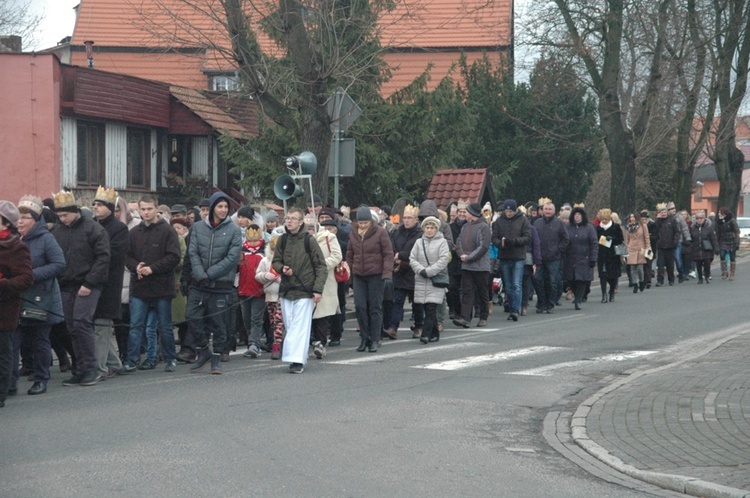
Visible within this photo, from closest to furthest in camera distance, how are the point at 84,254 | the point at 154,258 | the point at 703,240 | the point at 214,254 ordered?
the point at 84,254 < the point at 214,254 < the point at 154,258 < the point at 703,240

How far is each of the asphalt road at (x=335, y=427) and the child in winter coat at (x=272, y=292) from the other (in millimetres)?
259

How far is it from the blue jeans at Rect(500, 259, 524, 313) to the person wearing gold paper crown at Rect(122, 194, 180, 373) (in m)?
7.25

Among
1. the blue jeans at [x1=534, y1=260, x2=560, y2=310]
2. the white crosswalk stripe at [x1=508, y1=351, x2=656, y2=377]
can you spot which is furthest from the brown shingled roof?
the white crosswalk stripe at [x1=508, y1=351, x2=656, y2=377]

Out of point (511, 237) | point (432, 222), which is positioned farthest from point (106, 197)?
point (511, 237)

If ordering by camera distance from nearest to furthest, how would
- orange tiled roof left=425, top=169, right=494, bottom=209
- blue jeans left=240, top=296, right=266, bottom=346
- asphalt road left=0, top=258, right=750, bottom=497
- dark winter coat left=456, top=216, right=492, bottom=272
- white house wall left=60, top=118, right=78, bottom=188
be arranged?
asphalt road left=0, top=258, right=750, bottom=497 < blue jeans left=240, top=296, right=266, bottom=346 < dark winter coat left=456, top=216, right=492, bottom=272 < orange tiled roof left=425, top=169, right=494, bottom=209 < white house wall left=60, top=118, right=78, bottom=188

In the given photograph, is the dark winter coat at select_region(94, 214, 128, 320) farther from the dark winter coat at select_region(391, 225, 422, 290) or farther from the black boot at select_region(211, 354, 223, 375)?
the dark winter coat at select_region(391, 225, 422, 290)

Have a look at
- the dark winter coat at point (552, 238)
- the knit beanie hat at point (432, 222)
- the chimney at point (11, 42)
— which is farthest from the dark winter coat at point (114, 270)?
the chimney at point (11, 42)

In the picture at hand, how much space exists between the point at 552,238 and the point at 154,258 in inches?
361

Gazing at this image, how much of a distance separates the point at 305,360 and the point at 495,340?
3951mm

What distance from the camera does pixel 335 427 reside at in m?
8.88

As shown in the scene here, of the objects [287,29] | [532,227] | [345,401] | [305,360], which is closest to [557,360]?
[305,360]

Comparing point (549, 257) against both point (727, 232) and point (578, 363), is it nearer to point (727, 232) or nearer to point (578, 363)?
point (578, 363)

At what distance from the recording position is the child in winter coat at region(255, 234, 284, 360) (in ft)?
43.8

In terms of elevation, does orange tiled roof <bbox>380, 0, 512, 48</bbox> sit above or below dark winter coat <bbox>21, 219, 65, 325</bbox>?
above
